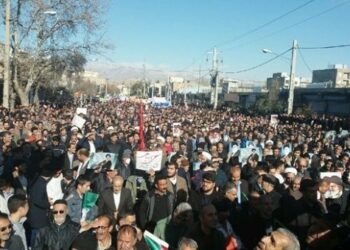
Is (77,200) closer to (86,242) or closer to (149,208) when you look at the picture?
(149,208)

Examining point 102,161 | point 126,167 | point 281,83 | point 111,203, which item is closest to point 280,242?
point 111,203

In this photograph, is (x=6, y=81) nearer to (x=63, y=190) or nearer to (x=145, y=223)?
(x=63, y=190)

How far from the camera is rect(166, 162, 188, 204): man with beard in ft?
24.1

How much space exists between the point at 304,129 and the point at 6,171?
16.8m

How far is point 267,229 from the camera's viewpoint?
5812 millimetres

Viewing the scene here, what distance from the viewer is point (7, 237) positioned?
4.62 meters

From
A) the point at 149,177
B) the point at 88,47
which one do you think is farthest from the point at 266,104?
the point at 149,177

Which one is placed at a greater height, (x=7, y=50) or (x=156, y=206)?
(x=7, y=50)

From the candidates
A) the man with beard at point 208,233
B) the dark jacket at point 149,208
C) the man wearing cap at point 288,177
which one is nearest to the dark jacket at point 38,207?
the dark jacket at point 149,208

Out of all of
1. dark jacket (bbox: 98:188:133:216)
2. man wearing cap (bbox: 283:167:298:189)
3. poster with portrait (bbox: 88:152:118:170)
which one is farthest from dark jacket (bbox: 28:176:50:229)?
man wearing cap (bbox: 283:167:298:189)

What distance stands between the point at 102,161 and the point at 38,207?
2.79 meters

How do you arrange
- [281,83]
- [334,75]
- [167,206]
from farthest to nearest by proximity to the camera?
Answer: [334,75]
[281,83]
[167,206]

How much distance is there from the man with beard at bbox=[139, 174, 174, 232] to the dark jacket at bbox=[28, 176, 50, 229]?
1.37m

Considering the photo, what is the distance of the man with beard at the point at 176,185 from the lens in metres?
7.33
